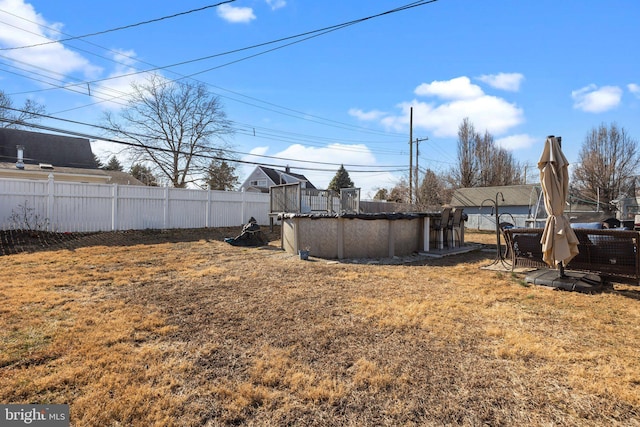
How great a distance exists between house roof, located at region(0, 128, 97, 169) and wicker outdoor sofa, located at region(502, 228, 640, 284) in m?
24.8

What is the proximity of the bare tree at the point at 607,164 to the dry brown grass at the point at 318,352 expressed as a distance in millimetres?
28149

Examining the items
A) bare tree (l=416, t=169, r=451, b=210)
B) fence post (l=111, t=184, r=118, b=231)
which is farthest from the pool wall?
bare tree (l=416, t=169, r=451, b=210)

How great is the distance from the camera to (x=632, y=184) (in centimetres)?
2442

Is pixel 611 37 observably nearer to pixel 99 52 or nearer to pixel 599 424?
pixel 599 424

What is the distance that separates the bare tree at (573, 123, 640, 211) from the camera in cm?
2492

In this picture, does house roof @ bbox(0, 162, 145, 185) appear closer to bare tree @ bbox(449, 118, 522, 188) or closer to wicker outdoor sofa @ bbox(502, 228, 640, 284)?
wicker outdoor sofa @ bbox(502, 228, 640, 284)

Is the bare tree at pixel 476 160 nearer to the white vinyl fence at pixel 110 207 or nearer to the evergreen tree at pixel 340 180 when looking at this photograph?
the evergreen tree at pixel 340 180

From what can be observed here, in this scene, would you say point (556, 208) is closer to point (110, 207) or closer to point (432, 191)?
point (110, 207)

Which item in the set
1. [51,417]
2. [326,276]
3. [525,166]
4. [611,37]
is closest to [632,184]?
[525,166]

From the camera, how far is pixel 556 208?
4.96 m

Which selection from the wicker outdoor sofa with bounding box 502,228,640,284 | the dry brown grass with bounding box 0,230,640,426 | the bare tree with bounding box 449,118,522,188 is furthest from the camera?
the bare tree with bounding box 449,118,522,188

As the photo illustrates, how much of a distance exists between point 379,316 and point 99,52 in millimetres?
13829

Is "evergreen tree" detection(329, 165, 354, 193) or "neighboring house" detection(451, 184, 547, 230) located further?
"evergreen tree" detection(329, 165, 354, 193)

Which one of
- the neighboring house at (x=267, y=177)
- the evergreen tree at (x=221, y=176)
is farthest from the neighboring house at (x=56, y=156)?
the neighboring house at (x=267, y=177)
